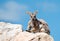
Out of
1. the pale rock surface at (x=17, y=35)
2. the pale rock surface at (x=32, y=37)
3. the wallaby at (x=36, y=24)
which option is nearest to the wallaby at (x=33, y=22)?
the wallaby at (x=36, y=24)

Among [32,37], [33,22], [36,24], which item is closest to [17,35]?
[32,37]

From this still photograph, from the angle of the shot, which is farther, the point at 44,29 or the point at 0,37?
the point at 44,29

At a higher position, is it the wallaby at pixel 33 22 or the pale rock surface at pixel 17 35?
the wallaby at pixel 33 22

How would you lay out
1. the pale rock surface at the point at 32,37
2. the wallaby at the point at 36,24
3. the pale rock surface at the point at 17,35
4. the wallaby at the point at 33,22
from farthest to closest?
the wallaby at the point at 33,22 < the wallaby at the point at 36,24 < the pale rock surface at the point at 17,35 < the pale rock surface at the point at 32,37

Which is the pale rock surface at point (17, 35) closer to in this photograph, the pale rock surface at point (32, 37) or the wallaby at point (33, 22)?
the pale rock surface at point (32, 37)

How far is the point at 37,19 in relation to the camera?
3025cm

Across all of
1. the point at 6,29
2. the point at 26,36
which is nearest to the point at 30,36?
the point at 26,36

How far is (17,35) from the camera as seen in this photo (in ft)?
67.7

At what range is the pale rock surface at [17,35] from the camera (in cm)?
2020

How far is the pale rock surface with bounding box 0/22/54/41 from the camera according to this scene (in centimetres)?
2020

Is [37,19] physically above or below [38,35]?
above

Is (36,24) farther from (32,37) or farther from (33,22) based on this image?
(32,37)

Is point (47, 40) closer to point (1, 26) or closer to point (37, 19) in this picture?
point (1, 26)

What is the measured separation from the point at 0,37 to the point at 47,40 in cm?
361
